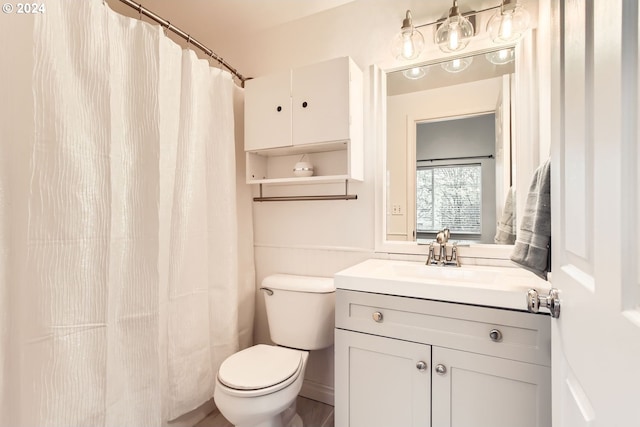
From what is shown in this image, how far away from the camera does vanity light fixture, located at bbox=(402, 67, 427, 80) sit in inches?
62.8

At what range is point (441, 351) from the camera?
1.12 metres

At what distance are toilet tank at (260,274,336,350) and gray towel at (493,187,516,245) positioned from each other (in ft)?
2.76

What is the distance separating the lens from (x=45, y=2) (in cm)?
94

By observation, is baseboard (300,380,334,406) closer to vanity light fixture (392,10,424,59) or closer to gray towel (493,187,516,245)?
gray towel (493,187,516,245)

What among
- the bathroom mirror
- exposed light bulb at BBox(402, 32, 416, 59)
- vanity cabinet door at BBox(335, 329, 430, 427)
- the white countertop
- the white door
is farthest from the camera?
exposed light bulb at BBox(402, 32, 416, 59)

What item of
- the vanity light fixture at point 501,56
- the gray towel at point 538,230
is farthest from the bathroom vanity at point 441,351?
the vanity light fixture at point 501,56

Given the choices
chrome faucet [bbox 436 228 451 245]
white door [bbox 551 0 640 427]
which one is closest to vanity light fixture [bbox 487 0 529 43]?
white door [bbox 551 0 640 427]

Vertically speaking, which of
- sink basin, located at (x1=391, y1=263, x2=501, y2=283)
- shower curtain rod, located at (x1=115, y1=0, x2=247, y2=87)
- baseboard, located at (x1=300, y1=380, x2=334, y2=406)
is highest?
shower curtain rod, located at (x1=115, y1=0, x2=247, y2=87)

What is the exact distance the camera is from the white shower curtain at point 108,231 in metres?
0.94

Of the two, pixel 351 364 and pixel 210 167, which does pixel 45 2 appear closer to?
pixel 210 167

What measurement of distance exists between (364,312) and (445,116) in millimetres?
1073

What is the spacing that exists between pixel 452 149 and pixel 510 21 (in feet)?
1.94

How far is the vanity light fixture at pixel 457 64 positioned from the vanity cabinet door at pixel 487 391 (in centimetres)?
132

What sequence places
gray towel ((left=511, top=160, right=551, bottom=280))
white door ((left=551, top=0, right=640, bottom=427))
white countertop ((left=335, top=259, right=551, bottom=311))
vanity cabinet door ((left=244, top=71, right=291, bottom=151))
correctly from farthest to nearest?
1. vanity cabinet door ((left=244, top=71, right=291, bottom=151))
2. white countertop ((left=335, top=259, right=551, bottom=311))
3. gray towel ((left=511, top=160, right=551, bottom=280))
4. white door ((left=551, top=0, right=640, bottom=427))
